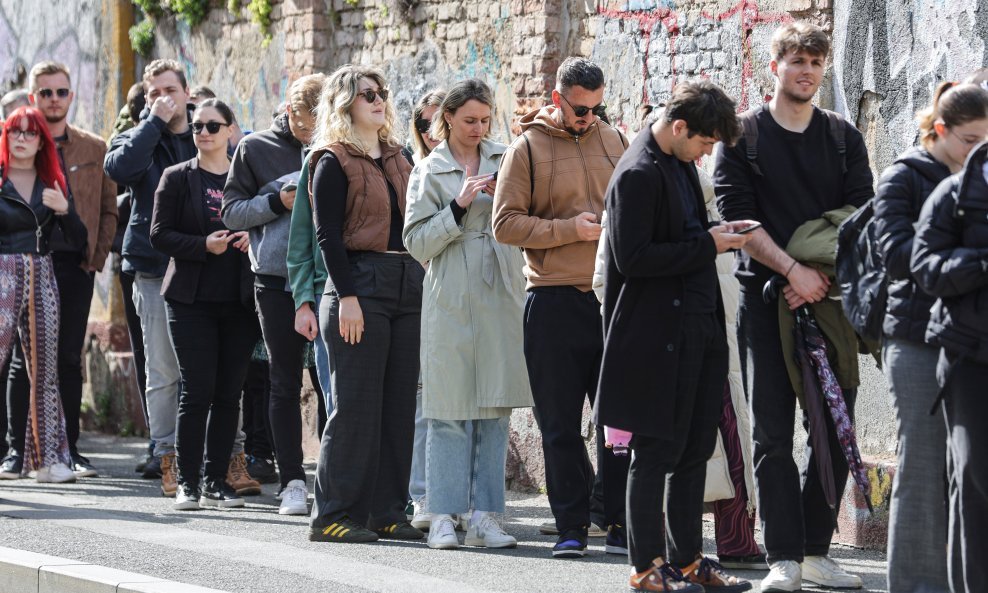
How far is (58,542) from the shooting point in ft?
24.4

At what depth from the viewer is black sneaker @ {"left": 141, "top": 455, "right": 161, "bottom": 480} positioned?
10.2m

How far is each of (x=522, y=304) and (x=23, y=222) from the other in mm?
3601

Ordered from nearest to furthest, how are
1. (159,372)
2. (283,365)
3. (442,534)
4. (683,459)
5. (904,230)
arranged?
1. (904,230)
2. (683,459)
3. (442,534)
4. (283,365)
5. (159,372)

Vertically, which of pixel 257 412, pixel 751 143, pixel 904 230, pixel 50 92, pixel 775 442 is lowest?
pixel 775 442

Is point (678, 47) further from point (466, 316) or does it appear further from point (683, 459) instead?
point (683, 459)

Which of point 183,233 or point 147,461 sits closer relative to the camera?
point 183,233

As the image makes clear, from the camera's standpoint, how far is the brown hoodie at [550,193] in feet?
23.2

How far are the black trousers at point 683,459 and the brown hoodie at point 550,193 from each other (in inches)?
43.6

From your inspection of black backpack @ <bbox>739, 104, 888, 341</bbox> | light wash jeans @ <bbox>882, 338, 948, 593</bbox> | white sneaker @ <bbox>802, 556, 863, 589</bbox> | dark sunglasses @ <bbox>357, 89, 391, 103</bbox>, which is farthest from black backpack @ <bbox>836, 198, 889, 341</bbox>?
dark sunglasses @ <bbox>357, 89, 391, 103</bbox>

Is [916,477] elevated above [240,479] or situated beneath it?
elevated above

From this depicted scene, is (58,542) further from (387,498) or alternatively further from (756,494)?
(756,494)

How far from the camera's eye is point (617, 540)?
7.22 meters

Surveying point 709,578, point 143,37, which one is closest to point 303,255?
point 709,578

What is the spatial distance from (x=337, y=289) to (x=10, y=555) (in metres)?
1.79
